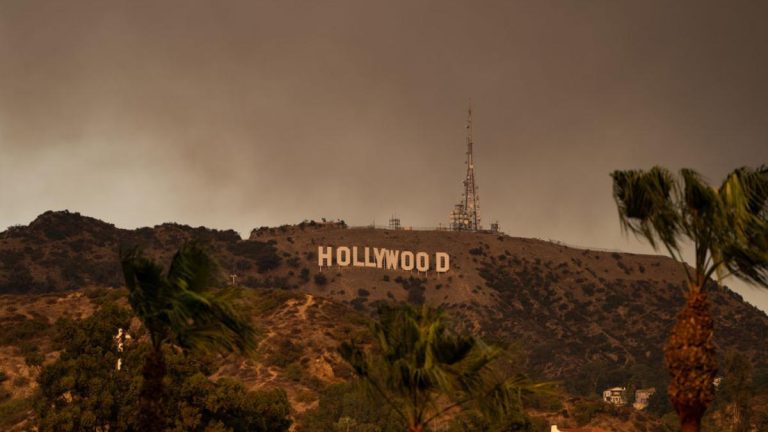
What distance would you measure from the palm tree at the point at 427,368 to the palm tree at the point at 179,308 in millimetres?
3001

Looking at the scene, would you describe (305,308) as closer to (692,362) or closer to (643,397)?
(643,397)

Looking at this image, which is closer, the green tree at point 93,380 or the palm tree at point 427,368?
the palm tree at point 427,368

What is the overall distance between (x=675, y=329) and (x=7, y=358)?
A: 106m

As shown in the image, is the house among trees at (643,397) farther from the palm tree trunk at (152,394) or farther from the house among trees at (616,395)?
the palm tree trunk at (152,394)

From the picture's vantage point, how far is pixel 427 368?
30062 millimetres

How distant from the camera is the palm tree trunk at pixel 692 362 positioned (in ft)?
95.8

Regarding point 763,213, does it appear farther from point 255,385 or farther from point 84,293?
point 84,293

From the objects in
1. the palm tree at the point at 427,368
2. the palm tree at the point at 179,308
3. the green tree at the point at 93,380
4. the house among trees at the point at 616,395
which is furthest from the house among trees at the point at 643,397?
the palm tree at the point at 179,308

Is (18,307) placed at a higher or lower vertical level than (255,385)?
higher

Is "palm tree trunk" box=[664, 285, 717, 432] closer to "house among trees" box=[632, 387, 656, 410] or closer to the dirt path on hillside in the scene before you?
the dirt path on hillside

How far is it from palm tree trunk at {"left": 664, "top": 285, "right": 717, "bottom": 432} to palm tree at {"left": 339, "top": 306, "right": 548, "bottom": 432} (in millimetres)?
3461

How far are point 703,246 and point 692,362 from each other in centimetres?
269

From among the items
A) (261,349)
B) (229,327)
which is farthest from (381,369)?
(261,349)

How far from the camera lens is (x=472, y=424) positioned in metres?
80.8
